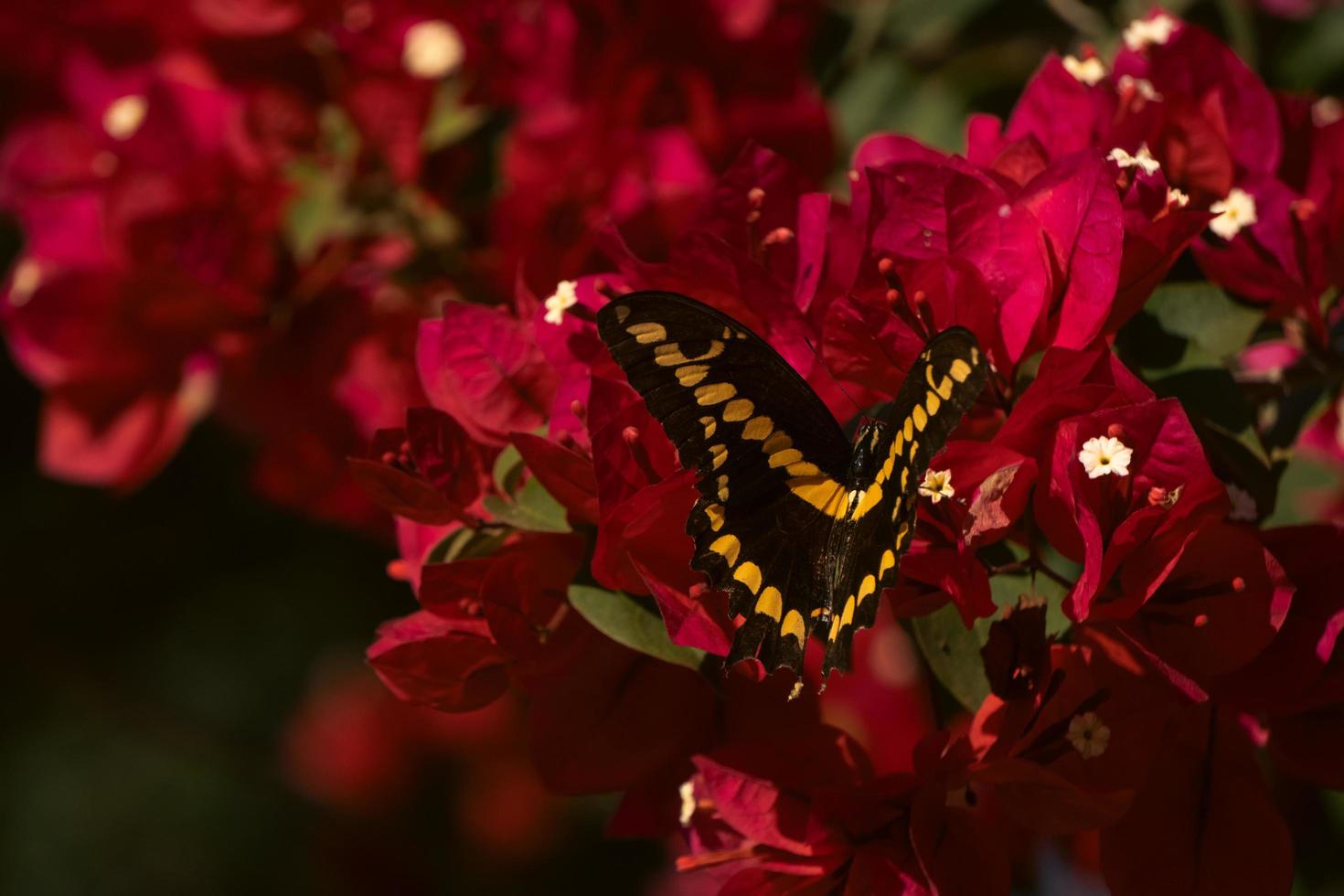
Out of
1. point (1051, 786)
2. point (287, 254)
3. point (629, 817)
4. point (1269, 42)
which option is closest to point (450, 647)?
point (629, 817)

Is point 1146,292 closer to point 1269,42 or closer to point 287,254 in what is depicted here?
point 1269,42

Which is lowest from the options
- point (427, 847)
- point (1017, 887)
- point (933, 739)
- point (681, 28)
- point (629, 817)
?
point (427, 847)

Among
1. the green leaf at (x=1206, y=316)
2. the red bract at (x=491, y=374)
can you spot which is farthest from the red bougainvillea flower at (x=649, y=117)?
the green leaf at (x=1206, y=316)

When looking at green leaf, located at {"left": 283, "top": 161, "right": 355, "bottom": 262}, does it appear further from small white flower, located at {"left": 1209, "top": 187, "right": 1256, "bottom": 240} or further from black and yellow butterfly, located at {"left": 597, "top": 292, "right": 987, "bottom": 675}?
small white flower, located at {"left": 1209, "top": 187, "right": 1256, "bottom": 240}

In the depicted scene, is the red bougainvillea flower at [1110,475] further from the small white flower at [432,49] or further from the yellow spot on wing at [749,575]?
the small white flower at [432,49]

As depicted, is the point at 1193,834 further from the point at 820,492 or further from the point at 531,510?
the point at 531,510

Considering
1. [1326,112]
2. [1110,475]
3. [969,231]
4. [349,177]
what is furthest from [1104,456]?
[349,177]

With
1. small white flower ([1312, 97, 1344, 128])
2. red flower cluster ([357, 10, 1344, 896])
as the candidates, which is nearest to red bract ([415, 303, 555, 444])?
red flower cluster ([357, 10, 1344, 896])
